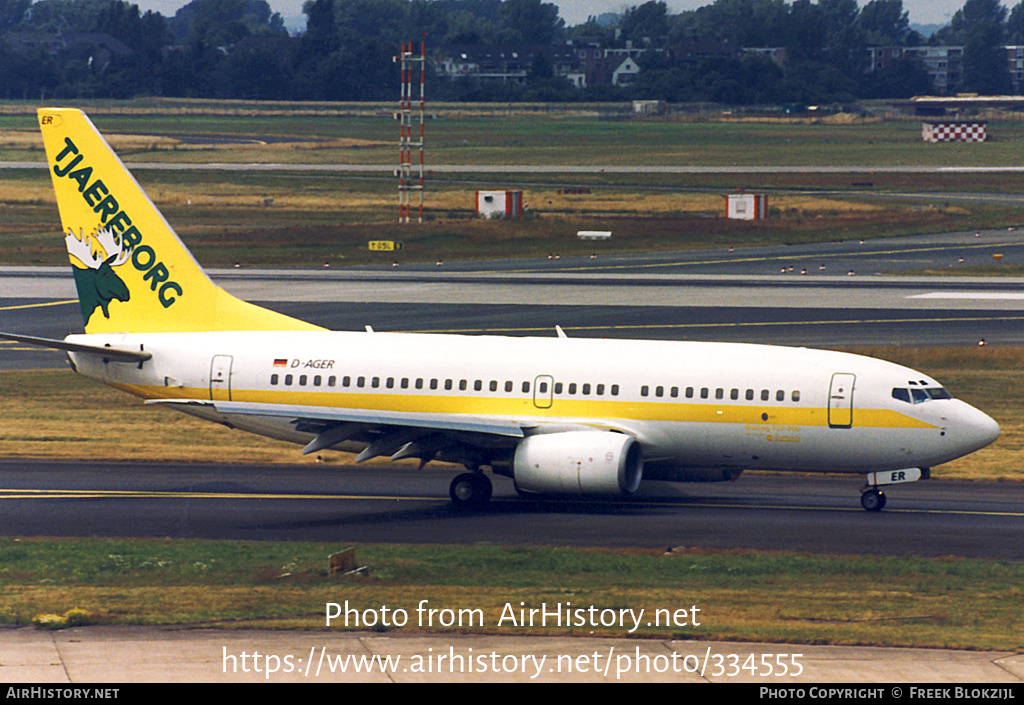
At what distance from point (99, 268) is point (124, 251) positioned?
89cm

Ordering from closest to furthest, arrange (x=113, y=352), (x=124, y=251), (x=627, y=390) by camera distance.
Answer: (x=627, y=390) → (x=113, y=352) → (x=124, y=251)

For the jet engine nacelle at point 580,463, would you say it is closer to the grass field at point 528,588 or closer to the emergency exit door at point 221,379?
the grass field at point 528,588

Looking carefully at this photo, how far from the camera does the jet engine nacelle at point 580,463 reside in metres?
32.3

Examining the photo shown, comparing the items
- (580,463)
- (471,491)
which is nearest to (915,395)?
(580,463)

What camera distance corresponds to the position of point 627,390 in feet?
112

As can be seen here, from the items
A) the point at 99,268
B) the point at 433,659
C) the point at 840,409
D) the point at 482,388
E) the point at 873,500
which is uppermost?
the point at 99,268

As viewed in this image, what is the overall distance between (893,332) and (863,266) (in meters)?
25.5

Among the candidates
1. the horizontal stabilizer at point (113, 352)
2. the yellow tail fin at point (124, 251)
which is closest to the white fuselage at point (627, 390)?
the horizontal stabilizer at point (113, 352)

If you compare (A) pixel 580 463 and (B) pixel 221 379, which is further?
(B) pixel 221 379

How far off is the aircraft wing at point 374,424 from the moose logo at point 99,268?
5.17 m

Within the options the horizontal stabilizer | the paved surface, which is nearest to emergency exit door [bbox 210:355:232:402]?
the horizontal stabilizer

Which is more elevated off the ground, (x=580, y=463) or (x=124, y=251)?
(x=124, y=251)

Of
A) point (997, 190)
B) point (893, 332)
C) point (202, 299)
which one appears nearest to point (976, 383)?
point (893, 332)

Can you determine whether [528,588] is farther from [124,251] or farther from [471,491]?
[124,251]
